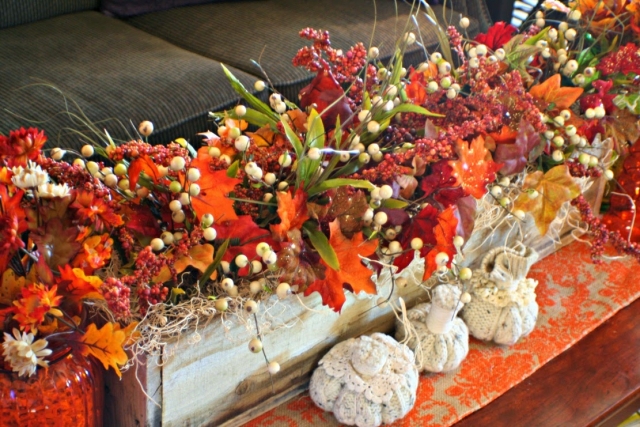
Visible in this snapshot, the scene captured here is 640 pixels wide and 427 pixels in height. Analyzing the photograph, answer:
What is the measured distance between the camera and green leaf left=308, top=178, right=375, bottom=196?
71 centimetres

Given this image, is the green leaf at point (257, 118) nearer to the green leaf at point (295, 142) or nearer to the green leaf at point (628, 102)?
the green leaf at point (295, 142)

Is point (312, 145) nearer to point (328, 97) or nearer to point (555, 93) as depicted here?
point (328, 97)

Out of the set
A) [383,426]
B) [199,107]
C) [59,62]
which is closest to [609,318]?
[383,426]

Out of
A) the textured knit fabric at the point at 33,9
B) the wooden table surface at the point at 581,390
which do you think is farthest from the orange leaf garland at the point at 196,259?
the textured knit fabric at the point at 33,9

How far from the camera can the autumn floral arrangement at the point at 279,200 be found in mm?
615

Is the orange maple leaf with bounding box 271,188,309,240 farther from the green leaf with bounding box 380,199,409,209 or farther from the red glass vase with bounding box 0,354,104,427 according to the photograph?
the red glass vase with bounding box 0,354,104,427

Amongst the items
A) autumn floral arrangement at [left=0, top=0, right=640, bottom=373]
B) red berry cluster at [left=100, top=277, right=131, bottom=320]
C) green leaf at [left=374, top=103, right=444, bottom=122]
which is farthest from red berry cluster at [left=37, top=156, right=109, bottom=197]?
green leaf at [left=374, top=103, right=444, bottom=122]

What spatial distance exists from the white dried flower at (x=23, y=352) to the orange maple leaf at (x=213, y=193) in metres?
0.19

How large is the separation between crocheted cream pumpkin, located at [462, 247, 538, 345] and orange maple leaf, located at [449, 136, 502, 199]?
18 cm

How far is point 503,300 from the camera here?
0.96m

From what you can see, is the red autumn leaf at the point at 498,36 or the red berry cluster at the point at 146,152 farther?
the red autumn leaf at the point at 498,36

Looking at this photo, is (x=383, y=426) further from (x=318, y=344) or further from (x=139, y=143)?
(x=139, y=143)

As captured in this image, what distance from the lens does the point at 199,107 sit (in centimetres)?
→ 150

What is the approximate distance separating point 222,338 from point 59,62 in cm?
105
